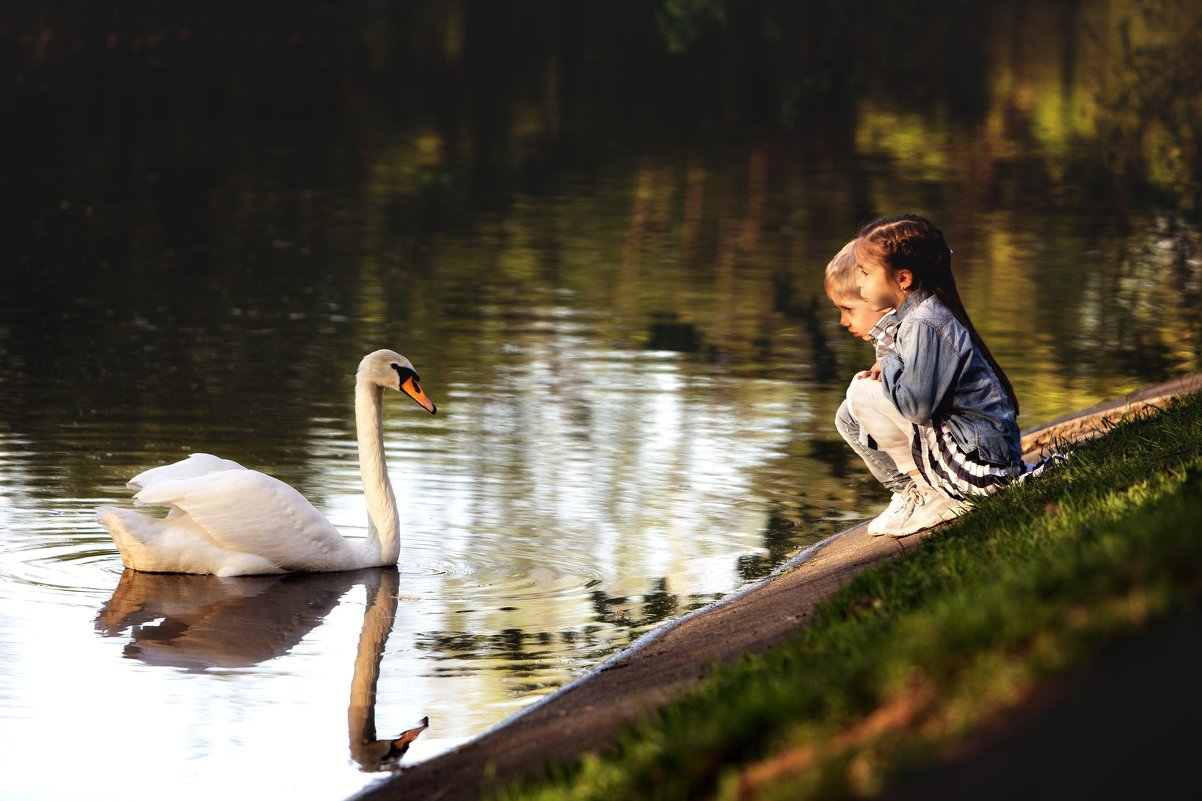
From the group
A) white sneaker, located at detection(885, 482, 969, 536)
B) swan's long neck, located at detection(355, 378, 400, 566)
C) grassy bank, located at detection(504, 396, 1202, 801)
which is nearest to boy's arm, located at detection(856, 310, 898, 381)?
white sneaker, located at detection(885, 482, 969, 536)

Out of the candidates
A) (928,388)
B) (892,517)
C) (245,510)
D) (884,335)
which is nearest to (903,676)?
(928,388)

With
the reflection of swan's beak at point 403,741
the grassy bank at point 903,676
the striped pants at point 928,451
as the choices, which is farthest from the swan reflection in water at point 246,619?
the striped pants at point 928,451

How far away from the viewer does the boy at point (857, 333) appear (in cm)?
812

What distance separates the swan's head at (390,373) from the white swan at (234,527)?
26.1 inches

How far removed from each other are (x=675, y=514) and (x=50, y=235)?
12999mm

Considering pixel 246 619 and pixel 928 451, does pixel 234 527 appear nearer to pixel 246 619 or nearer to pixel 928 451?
pixel 246 619

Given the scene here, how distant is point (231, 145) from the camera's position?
31.1 m

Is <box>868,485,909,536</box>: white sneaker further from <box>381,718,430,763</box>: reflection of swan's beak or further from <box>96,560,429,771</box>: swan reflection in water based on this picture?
<box>381,718,430,763</box>: reflection of swan's beak

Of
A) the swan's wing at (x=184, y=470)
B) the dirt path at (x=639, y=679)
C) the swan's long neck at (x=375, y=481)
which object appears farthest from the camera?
the swan's long neck at (x=375, y=481)

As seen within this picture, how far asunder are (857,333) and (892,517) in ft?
2.74

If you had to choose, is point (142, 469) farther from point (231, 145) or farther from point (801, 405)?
point (231, 145)

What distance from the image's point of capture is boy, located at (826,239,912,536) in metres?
8.12

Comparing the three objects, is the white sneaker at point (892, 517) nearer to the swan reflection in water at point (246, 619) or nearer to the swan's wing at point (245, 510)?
the swan reflection in water at point (246, 619)

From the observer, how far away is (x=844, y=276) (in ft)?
26.6
